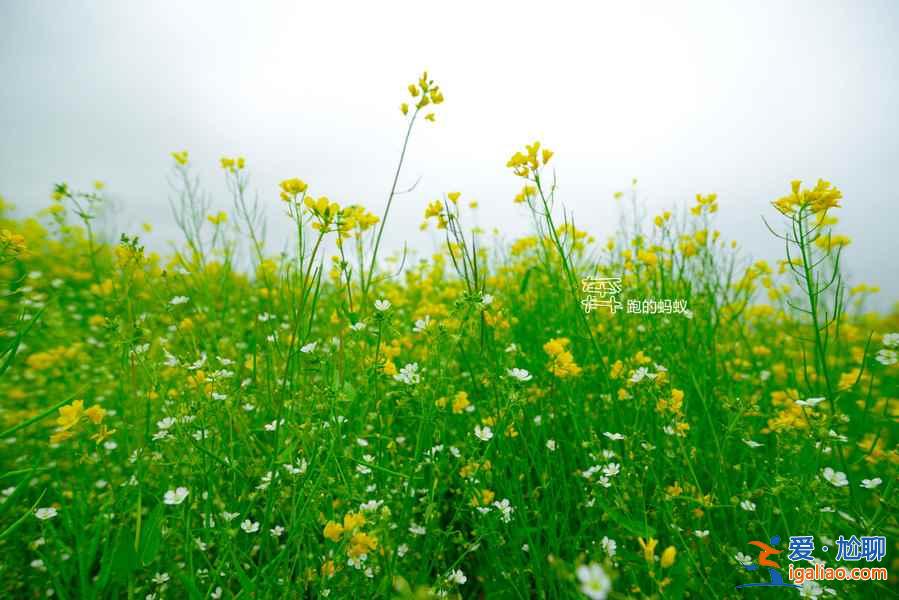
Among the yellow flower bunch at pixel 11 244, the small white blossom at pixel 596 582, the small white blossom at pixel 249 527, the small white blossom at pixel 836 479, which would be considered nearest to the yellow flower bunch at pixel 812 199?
the small white blossom at pixel 836 479

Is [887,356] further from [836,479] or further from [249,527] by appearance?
[249,527]

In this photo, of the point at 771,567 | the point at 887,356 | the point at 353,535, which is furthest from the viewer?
the point at 887,356

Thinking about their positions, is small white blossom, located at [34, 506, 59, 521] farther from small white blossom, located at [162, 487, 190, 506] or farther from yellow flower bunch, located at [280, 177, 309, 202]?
yellow flower bunch, located at [280, 177, 309, 202]

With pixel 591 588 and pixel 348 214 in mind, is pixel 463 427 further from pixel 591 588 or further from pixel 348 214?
pixel 591 588

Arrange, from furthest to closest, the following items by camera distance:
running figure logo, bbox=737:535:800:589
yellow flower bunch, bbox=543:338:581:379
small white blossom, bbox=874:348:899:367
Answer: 1. yellow flower bunch, bbox=543:338:581:379
2. small white blossom, bbox=874:348:899:367
3. running figure logo, bbox=737:535:800:589

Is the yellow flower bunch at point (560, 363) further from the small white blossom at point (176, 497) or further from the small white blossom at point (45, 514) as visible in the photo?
the small white blossom at point (45, 514)

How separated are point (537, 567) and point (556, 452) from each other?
488mm

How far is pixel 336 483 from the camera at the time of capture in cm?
137

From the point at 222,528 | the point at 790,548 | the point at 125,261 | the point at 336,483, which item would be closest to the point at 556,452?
the point at 790,548

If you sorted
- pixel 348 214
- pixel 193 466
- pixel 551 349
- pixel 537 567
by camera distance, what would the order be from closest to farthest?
1. pixel 348 214
2. pixel 537 567
3. pixel 193 466
4. pixel 551 349

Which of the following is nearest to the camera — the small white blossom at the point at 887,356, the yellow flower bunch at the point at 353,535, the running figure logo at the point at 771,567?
the yellow flower bunch at the point at 353,535

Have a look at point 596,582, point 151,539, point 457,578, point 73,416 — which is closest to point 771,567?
point 457,578

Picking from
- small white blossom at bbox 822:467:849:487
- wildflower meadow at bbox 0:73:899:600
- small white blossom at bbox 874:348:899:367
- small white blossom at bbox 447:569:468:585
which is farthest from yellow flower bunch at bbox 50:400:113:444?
small white blossom at bbox 874:348:899:367

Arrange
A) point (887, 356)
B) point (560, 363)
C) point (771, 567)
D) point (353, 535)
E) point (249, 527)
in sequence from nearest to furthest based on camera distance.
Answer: point (353, 535) → point (771, 567) → point (887, 356) → point (249, 527) → point (560, 363)
